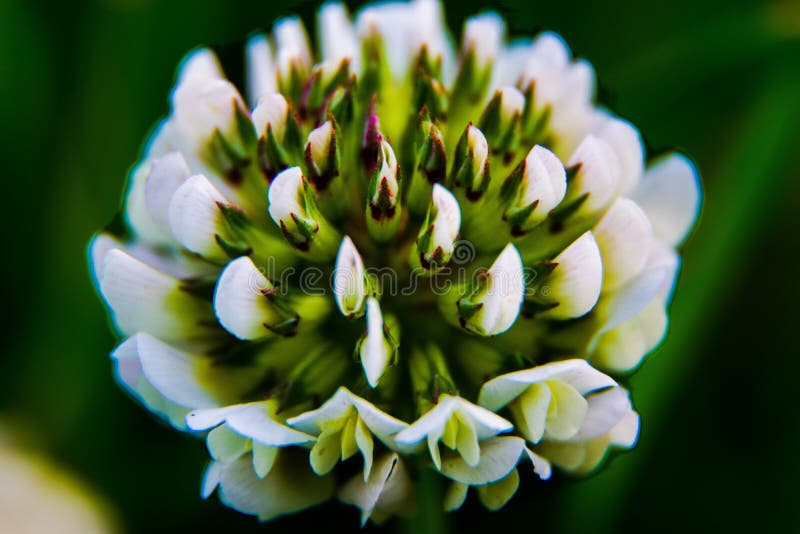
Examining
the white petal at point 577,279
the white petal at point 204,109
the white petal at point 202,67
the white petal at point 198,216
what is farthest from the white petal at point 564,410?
the white petal at point 202,67

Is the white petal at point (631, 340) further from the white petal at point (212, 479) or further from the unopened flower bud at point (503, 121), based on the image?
the white petal at point (212, 479)

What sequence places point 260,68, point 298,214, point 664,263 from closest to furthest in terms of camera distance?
point 298,214 → point 664,263 → point 260,68

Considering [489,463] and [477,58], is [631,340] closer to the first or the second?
[489,463]

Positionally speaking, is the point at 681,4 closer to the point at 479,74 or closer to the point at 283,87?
the point at 479,74

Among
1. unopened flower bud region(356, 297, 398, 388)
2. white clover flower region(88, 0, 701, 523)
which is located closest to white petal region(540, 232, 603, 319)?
white clover flower region(88, 0, 701, 523)

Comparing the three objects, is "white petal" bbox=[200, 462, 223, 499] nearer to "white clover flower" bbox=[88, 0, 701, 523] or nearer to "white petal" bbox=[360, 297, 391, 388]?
"white clover flower" bbox=[88, 0, 701, 523]

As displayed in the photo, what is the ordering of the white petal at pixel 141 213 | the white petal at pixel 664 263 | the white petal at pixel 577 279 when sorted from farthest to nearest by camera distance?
the white petal at pixel 141 213
the white petal at pixel 664 263
the white petal at pixel 577 279

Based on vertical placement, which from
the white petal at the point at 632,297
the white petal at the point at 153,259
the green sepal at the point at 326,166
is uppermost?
the green sepal at the point at 326,166

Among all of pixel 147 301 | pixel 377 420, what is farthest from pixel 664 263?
pixel 147 301
